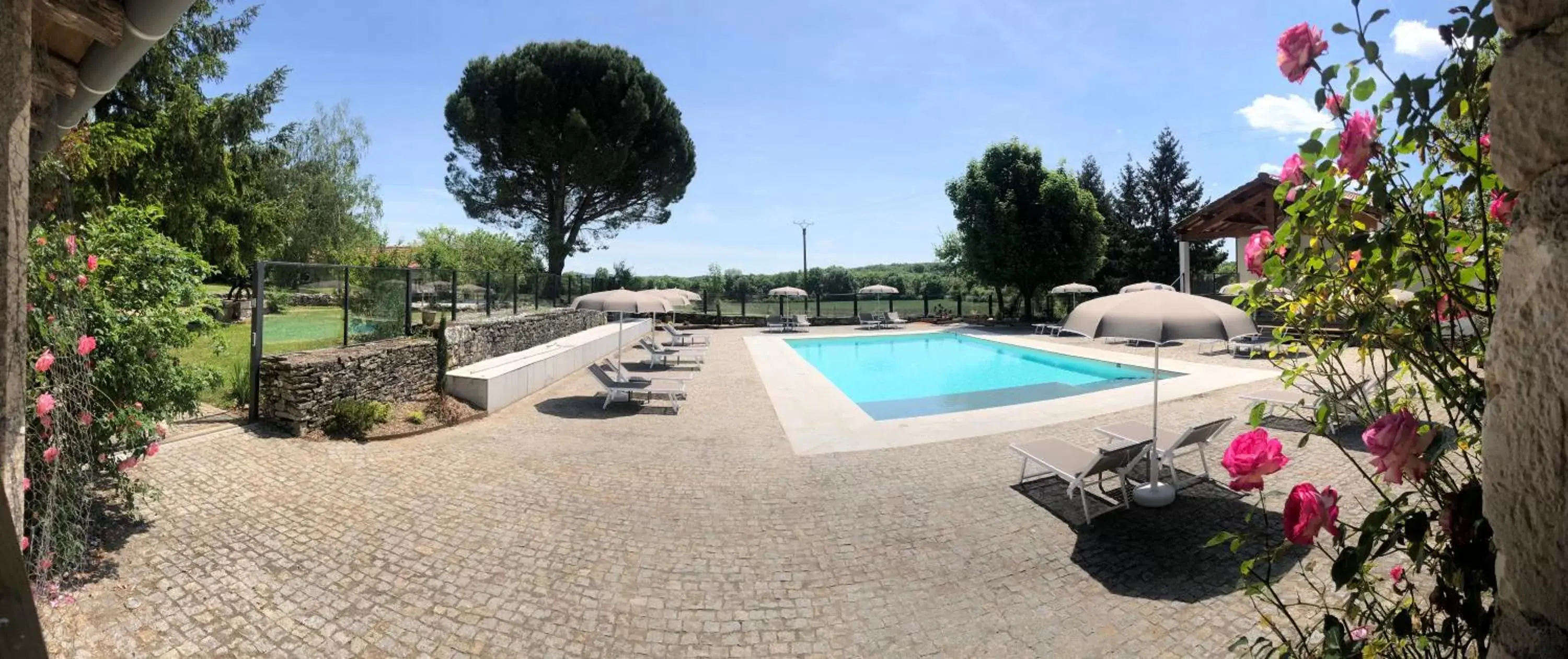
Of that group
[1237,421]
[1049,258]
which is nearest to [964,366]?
[1237,421]

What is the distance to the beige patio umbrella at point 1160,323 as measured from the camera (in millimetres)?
5242

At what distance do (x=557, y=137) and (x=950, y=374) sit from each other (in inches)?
772

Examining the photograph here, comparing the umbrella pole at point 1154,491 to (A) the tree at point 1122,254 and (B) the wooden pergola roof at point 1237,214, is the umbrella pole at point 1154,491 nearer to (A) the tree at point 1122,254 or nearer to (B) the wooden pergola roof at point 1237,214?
(B) the wooden pergola roof at point 1237,214

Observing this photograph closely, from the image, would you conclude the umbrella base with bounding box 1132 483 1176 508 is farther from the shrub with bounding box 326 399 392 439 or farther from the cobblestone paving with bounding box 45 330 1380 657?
the shrub with bounding box 326 399 392 439

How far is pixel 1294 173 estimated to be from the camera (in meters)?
1.64

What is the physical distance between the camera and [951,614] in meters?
3.73

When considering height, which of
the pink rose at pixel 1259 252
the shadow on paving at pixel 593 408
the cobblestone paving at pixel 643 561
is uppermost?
the pink rose at pixel 1259 252

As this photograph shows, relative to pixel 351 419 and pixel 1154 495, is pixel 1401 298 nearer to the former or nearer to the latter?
pixel 1154 495

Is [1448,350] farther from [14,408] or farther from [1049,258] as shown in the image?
[1049,258]

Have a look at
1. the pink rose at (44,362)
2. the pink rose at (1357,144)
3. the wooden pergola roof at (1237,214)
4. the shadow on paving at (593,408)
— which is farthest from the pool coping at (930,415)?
the wooden pergola roof at (1237,214)

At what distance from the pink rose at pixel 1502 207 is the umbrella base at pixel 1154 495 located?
15.0ft

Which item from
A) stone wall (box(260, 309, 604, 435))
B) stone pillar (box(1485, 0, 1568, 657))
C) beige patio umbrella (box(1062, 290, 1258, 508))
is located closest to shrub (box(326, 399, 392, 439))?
stone wall (box(260, 309, 604, 435))

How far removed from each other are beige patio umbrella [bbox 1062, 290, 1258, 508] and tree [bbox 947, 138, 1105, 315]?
2187 cm

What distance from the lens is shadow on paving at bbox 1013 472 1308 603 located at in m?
3.98
